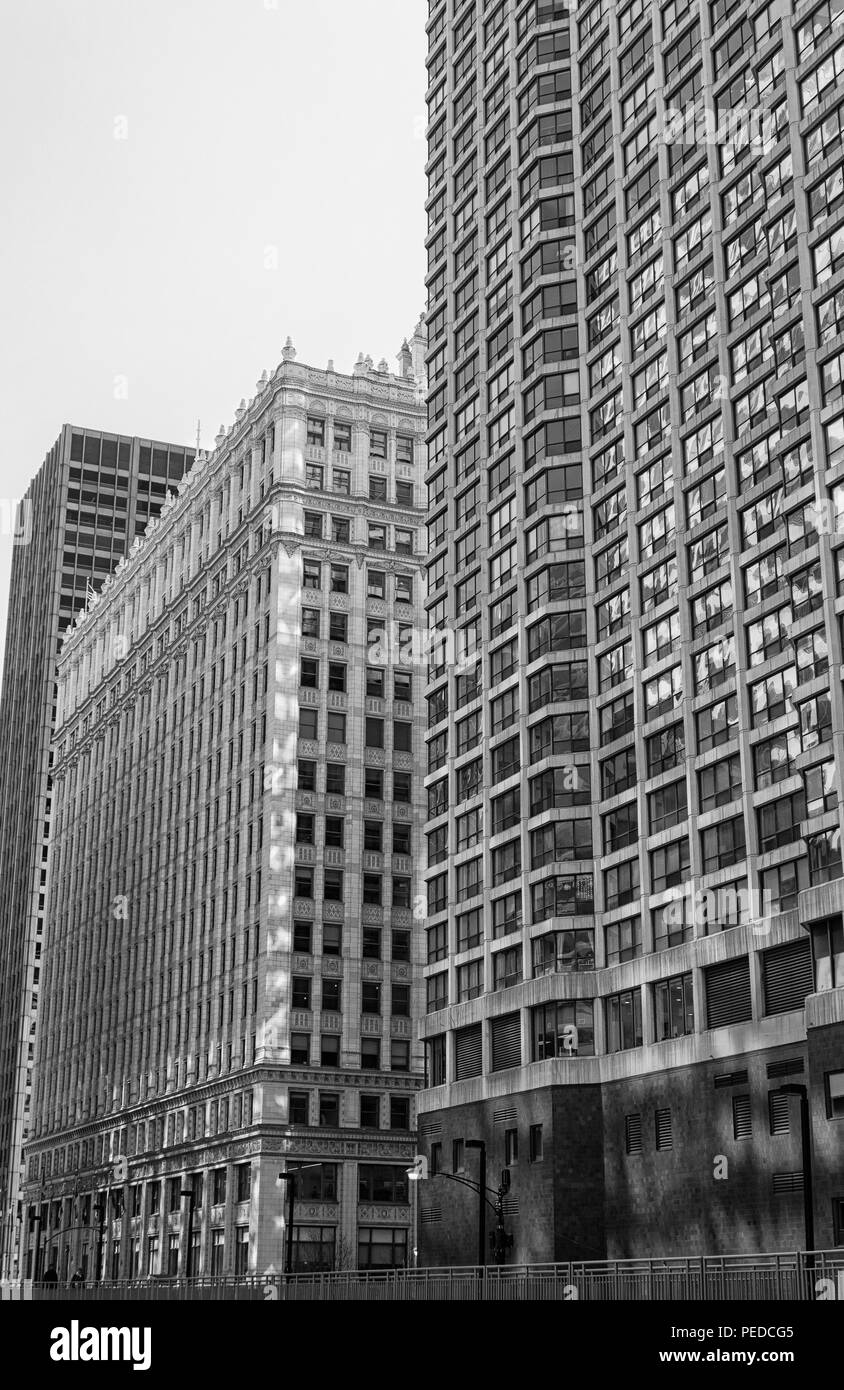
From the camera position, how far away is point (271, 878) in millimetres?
103250

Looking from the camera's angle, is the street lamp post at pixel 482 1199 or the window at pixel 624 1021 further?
the window at pixel 624 1021

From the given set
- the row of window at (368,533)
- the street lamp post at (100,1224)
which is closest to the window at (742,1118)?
the row of window at (368,533)

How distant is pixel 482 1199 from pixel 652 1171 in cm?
704

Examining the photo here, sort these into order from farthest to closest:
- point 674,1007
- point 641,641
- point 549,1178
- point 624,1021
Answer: point 641,641 < point 624,1021 < point 549,1178 < point 674,1007

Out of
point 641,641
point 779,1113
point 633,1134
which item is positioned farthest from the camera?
point 641,641

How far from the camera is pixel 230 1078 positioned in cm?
10338

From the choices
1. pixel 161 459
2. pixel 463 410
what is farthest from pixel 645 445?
pixel 161 459

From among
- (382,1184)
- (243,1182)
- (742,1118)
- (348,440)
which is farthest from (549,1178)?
(348,440)

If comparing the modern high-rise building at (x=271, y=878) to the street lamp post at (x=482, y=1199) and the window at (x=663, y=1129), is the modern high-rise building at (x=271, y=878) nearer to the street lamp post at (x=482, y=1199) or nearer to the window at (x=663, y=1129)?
the street lamp post at (x=482, y=1199)

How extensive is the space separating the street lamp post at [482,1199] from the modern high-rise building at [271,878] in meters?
14.6

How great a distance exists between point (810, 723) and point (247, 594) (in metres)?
63.8

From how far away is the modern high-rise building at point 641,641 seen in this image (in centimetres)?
5897

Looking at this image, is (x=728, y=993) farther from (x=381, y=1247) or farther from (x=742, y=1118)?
(x=381, y=1247)

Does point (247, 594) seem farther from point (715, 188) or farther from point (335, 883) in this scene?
point (715, 188)
